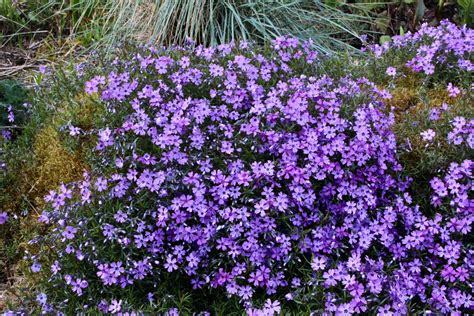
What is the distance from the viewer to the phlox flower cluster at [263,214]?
2590 millimetres

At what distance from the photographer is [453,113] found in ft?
10.1

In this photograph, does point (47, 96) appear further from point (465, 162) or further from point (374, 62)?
point (465, 162)

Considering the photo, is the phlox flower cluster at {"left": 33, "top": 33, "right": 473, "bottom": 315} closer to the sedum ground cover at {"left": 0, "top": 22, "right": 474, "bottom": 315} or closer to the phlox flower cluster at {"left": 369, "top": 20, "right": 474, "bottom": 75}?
the sedum ground cover at {"left": 0, "top": 22, "right": 474, "bottom": 315}

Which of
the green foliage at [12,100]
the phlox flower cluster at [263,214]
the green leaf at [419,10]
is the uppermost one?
the green leaf at [419,10]

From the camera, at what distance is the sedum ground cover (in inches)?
102

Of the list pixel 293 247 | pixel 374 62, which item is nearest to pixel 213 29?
pixel 374 62

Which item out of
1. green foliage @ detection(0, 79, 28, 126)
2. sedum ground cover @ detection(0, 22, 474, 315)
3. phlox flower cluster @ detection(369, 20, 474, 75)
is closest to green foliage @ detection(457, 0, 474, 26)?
phlox flower cluster @ detection(369, 20, 474, 75)

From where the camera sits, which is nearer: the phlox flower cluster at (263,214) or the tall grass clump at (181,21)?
the phlox flower cluster at (263,214)

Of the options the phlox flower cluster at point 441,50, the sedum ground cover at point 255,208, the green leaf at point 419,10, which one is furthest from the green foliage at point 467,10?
the sedum ground cover at point 255,208

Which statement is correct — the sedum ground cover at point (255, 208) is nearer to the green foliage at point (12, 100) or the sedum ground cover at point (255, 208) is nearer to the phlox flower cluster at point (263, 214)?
the phlox flower cluster at point (263, 214)

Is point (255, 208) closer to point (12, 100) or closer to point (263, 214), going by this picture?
point (263, 214)

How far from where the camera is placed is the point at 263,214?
102 inches

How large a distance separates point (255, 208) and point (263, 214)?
0.09m

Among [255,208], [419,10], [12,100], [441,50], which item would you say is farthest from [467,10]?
[12,100]
